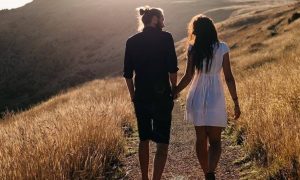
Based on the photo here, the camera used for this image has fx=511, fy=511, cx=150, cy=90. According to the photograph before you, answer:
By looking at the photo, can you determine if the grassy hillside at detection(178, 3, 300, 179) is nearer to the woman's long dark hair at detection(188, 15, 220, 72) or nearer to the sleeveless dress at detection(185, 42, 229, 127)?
the sleeveless dress at detection(185, 42, 229, 127)

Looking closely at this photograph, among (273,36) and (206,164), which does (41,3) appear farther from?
(206,164)

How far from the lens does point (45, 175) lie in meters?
5.75

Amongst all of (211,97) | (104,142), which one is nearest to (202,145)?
(211,97)

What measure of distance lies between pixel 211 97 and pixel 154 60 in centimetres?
82

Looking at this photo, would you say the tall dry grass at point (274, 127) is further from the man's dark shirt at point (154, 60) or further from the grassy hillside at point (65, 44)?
the grassy hillside at point (65, 44)

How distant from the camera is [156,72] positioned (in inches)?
245

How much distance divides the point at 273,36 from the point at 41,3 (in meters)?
104

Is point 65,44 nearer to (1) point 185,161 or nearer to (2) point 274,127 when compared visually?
(1) point 185,161

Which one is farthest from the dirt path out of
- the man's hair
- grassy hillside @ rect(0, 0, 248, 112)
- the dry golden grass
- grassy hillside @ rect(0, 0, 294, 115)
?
grassy hillside @ rect(0, 0, 248, 112)

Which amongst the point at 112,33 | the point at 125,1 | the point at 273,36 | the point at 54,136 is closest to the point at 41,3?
the point at 125,1

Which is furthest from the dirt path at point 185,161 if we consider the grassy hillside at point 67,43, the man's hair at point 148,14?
the grassy hillside at point 67,43

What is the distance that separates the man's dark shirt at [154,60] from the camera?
619 cm

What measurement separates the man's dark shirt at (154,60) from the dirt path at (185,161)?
69.5 inches

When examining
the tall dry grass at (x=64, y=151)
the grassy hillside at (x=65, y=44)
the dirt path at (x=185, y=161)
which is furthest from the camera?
the grassy hillside at (x=65, y=44)
